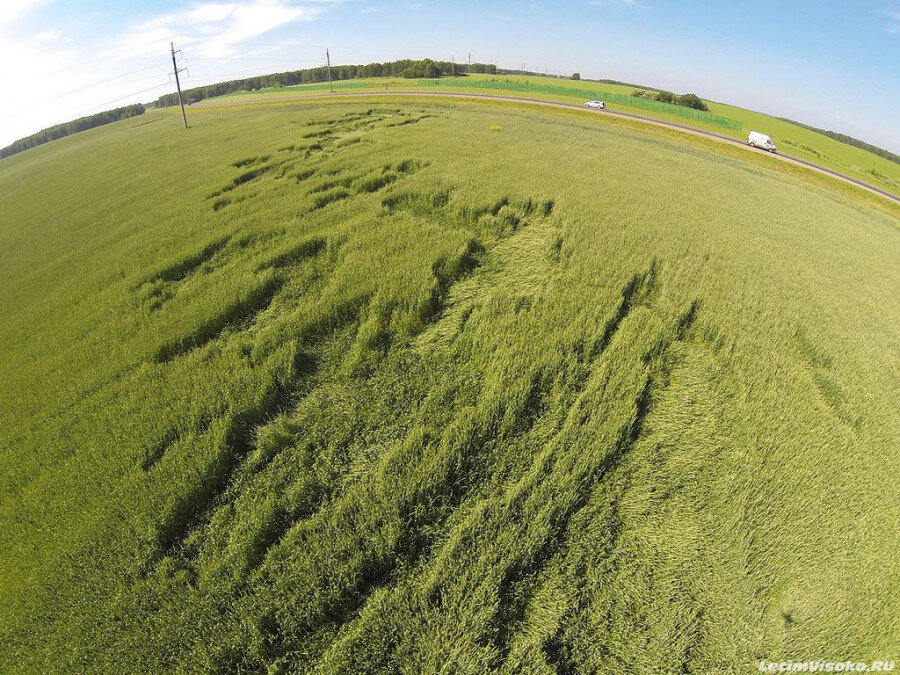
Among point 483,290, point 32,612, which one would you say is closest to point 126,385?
point 32,612

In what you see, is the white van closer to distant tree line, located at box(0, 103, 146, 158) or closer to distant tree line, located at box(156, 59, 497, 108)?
distant tree line, located at box(156, 59, 497, 108)

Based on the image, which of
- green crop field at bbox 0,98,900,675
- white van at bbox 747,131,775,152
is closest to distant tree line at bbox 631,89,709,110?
white van at bbox 747,131,775,152

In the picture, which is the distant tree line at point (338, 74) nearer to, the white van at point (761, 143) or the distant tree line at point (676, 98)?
the distant tree line at point (676, 98)

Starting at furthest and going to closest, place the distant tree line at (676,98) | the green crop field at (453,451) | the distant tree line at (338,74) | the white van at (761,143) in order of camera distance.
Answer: the distant tree line at (338,74), the distant tree line at (676,98), the white van at (761,143), the green crop field at (453,451)

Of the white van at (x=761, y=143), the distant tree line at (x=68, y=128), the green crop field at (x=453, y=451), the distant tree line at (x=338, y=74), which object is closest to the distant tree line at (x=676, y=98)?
the white van at (x=761, y=143)

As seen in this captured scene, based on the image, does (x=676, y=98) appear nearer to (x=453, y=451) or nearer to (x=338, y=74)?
(x=453, y=451)

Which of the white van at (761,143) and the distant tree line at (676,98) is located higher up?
the distant tree line at (676,98)

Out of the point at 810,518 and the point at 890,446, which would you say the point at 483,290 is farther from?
the point at 890,446
